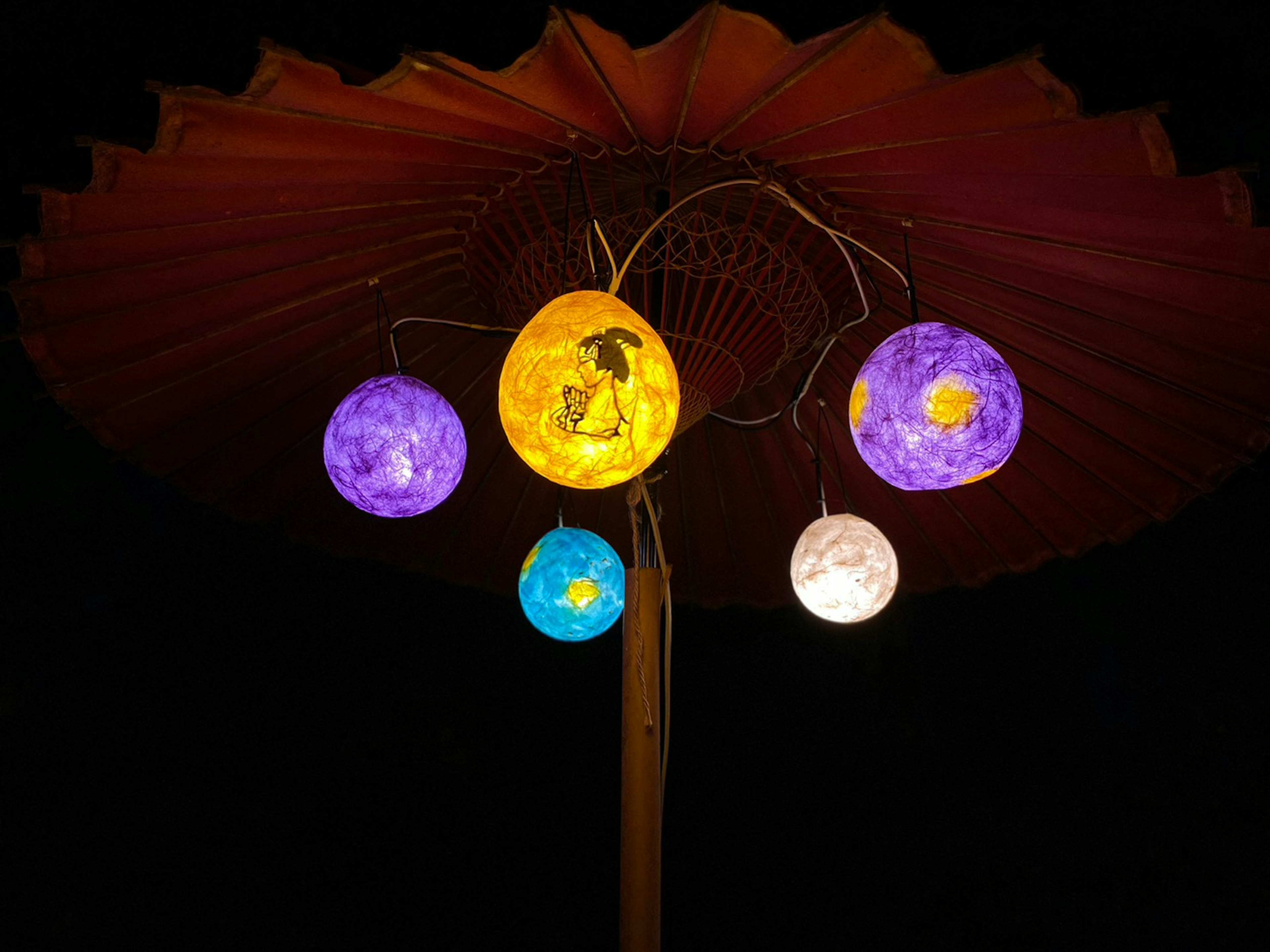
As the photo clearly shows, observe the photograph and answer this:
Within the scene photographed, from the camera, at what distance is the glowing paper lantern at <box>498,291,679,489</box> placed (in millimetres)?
1004

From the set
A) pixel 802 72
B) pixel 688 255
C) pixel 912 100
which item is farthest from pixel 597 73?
pixel 688 255

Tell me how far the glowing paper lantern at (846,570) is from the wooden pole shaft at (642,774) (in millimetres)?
316

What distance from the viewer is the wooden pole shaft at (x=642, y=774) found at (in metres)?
1.25

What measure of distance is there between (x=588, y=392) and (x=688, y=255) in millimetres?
704

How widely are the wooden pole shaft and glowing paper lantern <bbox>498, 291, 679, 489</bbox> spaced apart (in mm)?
333

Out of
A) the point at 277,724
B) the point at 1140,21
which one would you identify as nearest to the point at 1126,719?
the point at 1140,21

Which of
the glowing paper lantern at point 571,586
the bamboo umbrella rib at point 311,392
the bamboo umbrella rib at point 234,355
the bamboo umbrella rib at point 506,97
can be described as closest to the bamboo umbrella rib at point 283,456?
the bamboo umbrella rib at point 311,392

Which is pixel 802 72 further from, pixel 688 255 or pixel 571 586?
pixel 571 586

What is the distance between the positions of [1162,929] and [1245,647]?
0.68 metres

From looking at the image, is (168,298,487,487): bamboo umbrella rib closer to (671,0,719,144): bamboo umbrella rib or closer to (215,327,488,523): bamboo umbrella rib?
(215,327,488,523): bamboo umbrella rib

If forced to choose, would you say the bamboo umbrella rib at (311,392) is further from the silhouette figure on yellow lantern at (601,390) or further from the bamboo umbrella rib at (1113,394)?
the bamboo umbrella rib at (1113,394)

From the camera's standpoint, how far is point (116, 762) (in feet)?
6.72

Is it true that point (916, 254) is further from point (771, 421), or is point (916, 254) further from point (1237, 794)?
point (1237, 794)

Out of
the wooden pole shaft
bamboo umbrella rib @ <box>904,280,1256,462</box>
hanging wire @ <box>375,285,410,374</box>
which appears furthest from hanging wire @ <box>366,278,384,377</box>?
bamboo umbrella rib @ <box>904,280,1256,462</box>
